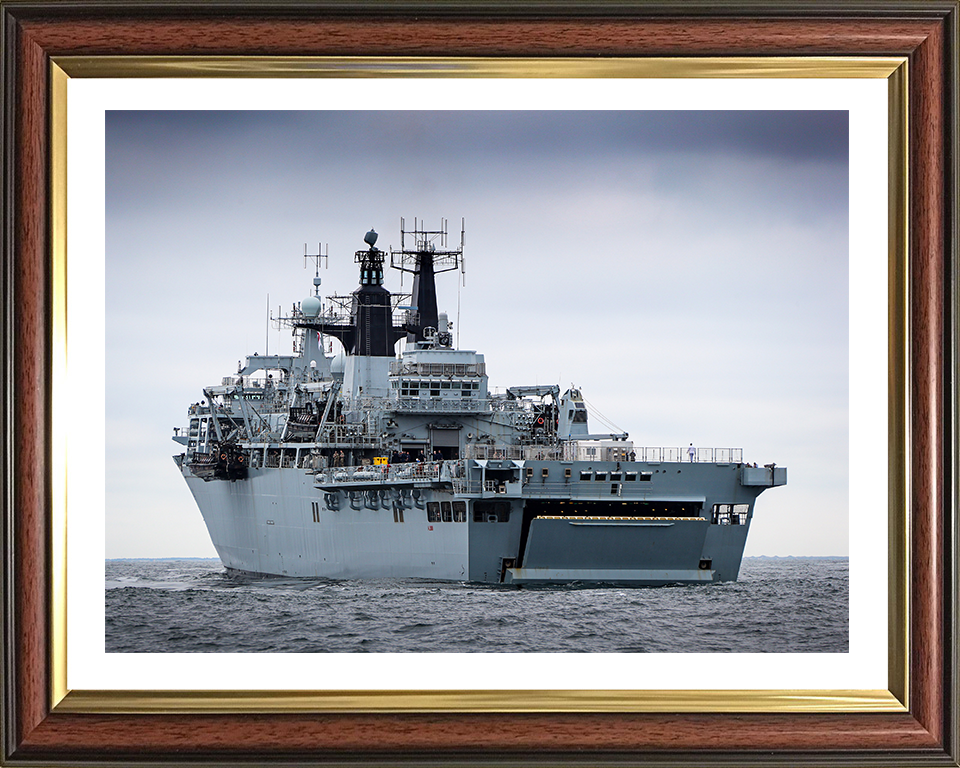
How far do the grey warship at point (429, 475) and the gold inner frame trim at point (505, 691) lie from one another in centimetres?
933

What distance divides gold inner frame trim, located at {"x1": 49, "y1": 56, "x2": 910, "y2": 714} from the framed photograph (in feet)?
0.04

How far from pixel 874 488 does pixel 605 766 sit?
206 centimetres

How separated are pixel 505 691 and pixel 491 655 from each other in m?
0.26

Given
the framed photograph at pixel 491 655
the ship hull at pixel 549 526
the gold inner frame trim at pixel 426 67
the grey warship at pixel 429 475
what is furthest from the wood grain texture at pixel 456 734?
the ship hull at pixel 549 526

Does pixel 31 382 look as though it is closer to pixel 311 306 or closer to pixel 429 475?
pixel 429 475

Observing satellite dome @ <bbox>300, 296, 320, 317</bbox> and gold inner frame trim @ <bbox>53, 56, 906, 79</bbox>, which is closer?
gold inner frame trim @ <bbox>53, 56, 906, 79</bbox>

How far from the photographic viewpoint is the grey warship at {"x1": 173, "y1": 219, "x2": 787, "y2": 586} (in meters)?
22.2

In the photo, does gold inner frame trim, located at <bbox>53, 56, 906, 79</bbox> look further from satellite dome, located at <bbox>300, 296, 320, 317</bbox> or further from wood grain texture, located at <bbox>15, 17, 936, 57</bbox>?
satellite dome, located at <bbox>300, 296, 320, 317</bbox>

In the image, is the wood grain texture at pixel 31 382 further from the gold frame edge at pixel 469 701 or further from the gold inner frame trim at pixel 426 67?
the gold frame edge at pixel 469 701

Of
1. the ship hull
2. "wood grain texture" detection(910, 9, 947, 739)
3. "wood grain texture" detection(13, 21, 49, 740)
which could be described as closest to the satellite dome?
the ship hull

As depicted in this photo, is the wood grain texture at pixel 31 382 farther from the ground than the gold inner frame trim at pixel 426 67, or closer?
closer

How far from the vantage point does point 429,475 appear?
2350cm

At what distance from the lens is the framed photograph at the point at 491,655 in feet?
18.5

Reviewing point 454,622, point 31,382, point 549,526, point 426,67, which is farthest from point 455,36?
point 549,526
